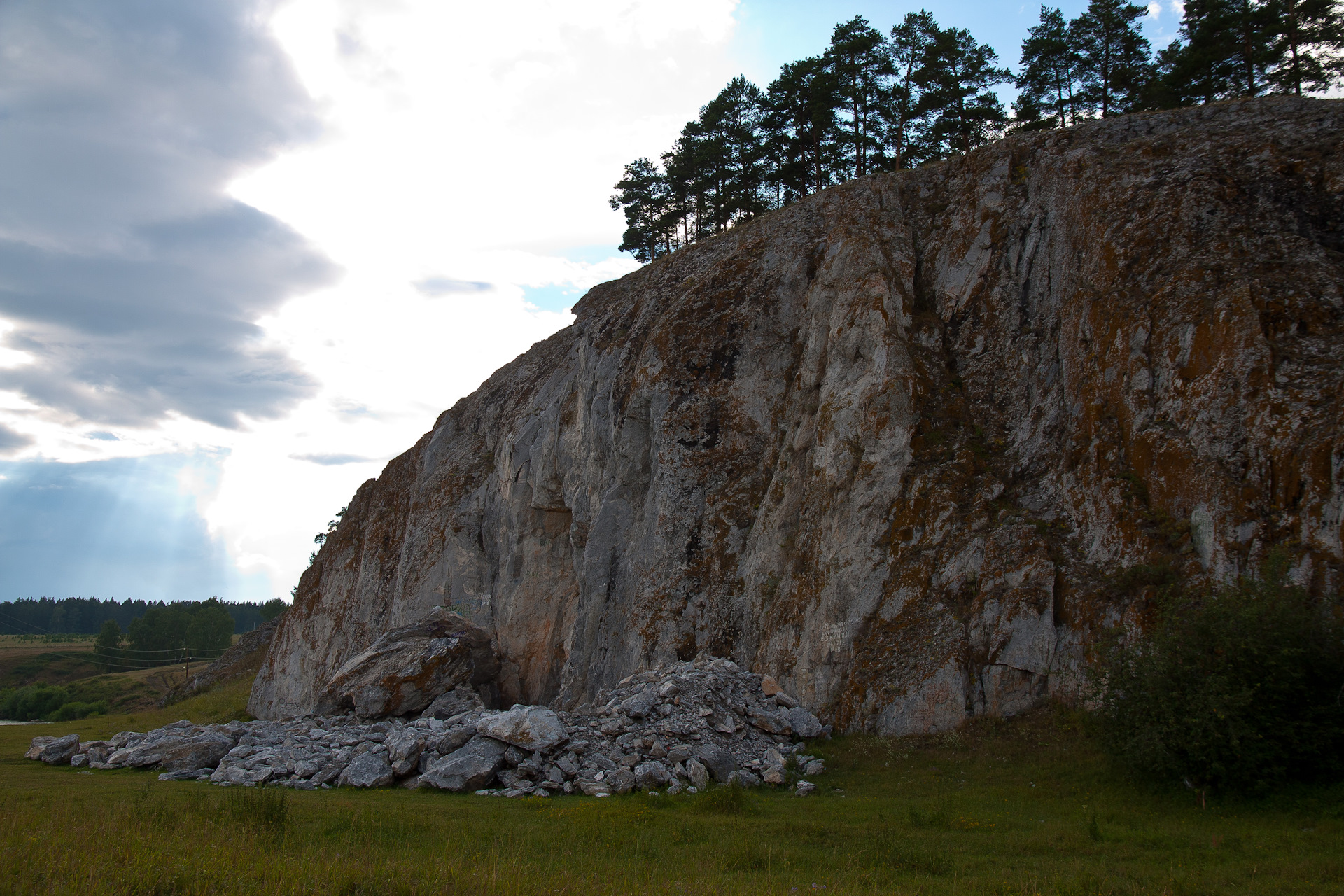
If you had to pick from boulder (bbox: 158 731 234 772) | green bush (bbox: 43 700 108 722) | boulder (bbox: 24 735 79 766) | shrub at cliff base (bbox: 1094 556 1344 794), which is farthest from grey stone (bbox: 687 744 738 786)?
green bush (bbox: 43 700 108 722)

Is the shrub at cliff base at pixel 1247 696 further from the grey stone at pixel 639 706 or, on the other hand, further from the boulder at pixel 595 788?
the grey stone at pixel 639 706

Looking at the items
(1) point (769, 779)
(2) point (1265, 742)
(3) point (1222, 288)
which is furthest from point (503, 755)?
(3) point (1222, 288)

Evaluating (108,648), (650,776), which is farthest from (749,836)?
(108,648)

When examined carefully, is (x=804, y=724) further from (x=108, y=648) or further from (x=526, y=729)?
(x=108, y=648)

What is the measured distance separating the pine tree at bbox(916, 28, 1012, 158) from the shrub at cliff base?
97.7 ft

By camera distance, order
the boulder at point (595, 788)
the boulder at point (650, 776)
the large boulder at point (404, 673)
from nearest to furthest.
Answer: the boulder at point (595, 788) → the boulder at point (650, 776) → the large boulder at point (404, 673)

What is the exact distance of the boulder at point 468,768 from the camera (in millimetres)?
15352

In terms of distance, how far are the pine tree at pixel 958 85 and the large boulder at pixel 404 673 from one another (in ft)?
104

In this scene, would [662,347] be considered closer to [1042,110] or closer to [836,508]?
[836,508]

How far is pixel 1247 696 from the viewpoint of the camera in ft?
37.6

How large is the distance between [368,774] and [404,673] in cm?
1015

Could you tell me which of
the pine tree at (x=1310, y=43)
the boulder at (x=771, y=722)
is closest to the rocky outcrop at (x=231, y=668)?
the boulder at (x=771, y=722)

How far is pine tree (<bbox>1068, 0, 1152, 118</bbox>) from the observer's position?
33.3 m

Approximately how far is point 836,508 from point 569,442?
15092 millimetres
